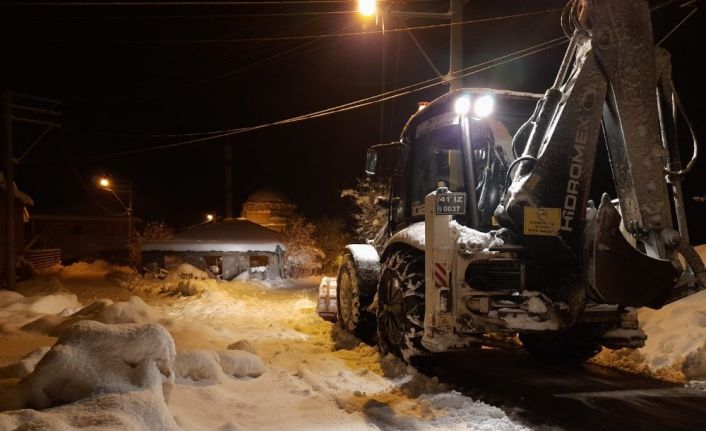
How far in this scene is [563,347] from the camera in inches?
288

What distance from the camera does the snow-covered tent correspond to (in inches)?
1044

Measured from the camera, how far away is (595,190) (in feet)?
24.7

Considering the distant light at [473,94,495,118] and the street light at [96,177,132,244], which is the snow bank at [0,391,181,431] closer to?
the distant light at [473,94,495,118]

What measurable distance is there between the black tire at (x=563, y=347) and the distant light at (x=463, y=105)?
3154 mm

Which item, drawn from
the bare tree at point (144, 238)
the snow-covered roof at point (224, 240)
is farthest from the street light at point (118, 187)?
the snow-covered roof at point (224, 240)

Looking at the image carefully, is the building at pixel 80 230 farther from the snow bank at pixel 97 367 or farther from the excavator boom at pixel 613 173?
the excavator boom at pixel 613 173

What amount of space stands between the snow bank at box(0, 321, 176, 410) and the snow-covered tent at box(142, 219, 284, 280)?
22501mm

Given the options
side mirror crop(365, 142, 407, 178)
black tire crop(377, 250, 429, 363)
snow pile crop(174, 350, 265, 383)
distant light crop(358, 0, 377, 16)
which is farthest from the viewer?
distant light crop(358, 0, 377, 16)

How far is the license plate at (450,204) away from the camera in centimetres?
564

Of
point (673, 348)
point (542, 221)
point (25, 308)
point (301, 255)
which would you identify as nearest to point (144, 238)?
point (301, 255)

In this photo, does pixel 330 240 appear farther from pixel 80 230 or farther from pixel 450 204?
pixel 80 230

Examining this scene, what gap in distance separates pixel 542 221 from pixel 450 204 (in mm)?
999

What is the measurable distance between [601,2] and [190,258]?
24590 millimetres

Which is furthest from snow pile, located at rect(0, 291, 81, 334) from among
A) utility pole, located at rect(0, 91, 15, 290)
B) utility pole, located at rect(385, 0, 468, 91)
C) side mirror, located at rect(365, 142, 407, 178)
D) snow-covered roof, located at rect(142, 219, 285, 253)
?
snow-covered roof, located at rect(142, 219, 285, 253)
